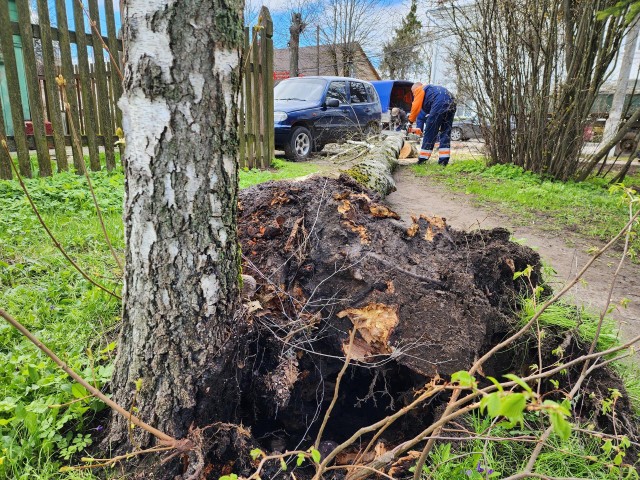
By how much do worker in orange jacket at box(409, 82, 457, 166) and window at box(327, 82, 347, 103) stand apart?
6.11 ft

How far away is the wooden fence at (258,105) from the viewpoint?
7043 mm

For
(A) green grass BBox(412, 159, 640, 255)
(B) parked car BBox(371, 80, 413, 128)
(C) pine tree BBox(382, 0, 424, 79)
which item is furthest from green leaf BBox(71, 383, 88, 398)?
(C) pine tree BBox(382, 0, 424, 79)

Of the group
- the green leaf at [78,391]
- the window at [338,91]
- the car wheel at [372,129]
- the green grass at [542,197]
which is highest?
the window at [338,91]

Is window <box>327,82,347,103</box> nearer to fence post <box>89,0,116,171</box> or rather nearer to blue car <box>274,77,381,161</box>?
blue car <box>274,77,381,161</box>

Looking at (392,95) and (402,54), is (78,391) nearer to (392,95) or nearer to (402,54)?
(392,95)

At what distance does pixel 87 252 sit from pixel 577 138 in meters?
8.31

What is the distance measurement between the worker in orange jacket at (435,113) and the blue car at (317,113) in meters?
1.65

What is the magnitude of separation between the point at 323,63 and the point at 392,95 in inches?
496

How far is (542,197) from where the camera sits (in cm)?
693

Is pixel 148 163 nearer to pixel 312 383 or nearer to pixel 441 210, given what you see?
pixel 312 383

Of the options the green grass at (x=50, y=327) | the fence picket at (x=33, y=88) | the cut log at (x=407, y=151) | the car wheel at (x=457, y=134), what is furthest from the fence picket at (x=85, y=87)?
the car wheel at (x=457, y=134)

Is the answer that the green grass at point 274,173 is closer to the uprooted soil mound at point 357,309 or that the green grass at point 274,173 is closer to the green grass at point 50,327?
the green grass at point 50,327

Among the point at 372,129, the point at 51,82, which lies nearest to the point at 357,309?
the point at 51,82

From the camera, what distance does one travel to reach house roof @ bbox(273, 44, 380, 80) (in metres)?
32.4
